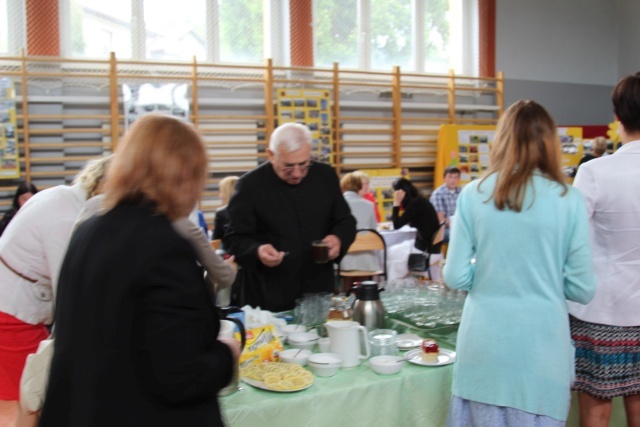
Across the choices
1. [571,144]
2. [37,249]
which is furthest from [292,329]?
[571,144]

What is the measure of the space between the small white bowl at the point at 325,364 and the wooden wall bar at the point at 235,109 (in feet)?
17.3

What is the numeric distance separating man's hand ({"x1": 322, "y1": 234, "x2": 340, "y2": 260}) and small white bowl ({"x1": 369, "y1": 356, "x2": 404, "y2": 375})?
0.89 meters

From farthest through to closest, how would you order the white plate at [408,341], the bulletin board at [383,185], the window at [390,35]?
the window at [390,35], the bulletin board at [383,185], the white plate at [408,341]

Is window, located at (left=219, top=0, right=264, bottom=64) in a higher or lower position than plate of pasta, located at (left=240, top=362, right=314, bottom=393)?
higher

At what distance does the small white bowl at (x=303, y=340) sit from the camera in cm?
211

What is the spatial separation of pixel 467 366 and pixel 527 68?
938 centimetres

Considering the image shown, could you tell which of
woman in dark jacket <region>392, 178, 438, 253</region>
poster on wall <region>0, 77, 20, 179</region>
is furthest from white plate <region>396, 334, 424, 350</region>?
poster on wall <region>0, 77, 20, 179</region>

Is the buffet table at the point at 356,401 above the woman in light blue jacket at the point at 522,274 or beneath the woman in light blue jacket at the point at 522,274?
beneath

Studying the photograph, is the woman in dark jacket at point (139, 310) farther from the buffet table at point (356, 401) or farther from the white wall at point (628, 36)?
the white wall at point (628, 36)

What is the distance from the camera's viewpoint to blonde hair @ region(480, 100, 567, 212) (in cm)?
173

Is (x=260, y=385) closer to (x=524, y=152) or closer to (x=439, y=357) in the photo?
(x=439, y=357)

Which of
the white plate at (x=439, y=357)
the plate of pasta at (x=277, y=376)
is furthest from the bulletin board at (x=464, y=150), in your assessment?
the plate of pasta at (x=277, y=376)

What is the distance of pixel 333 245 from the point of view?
2836 millimetres

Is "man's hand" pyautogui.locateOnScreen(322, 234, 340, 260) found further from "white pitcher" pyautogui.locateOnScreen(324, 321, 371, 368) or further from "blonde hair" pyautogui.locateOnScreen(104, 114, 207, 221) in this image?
"blonde hair" pyautogui.locateOnScreen(104, 114, 207, 221)
